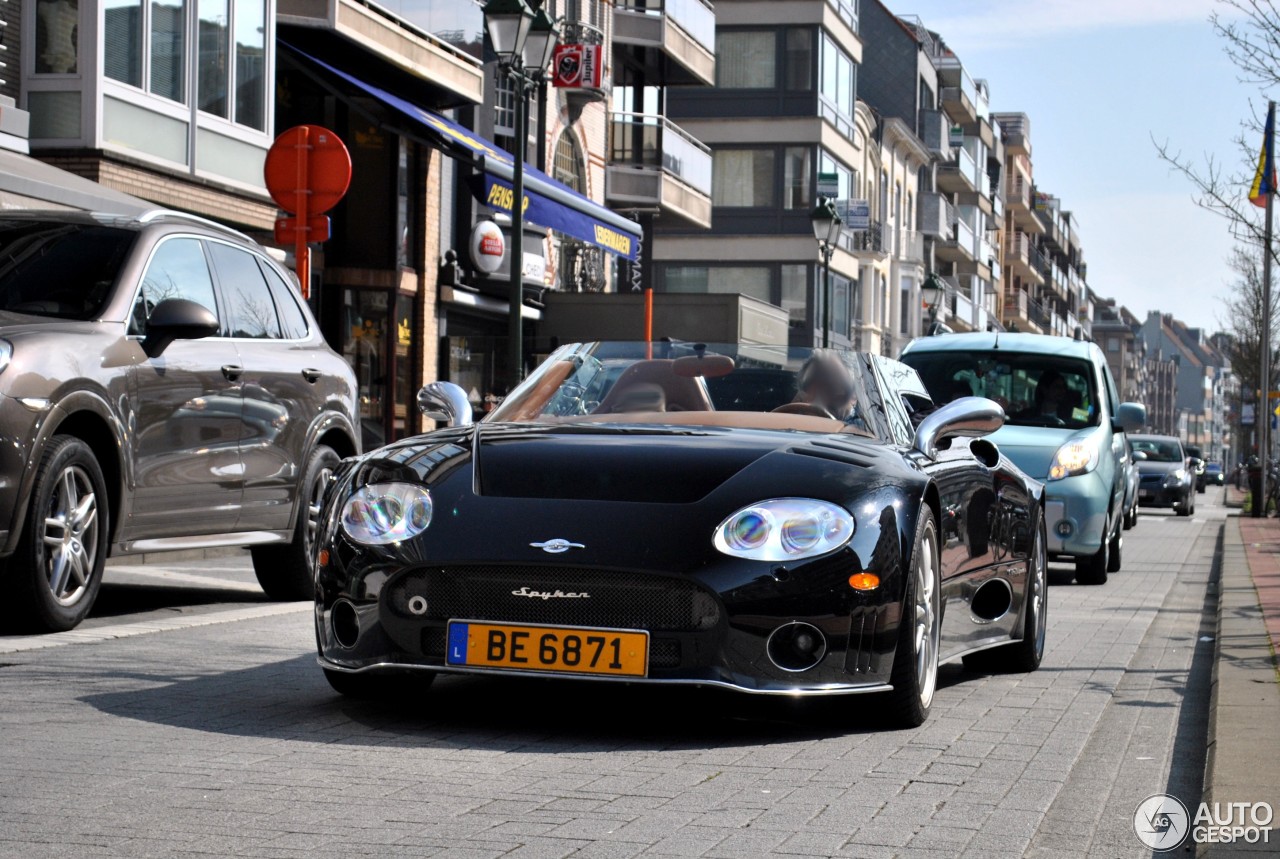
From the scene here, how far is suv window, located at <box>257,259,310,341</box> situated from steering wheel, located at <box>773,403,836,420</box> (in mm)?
4372

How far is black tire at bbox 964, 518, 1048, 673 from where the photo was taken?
28.0 ft

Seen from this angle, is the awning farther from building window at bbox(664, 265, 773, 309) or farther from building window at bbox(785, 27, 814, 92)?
building window at bbox(785, 27, 814, 92)

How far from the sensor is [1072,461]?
51.4ft

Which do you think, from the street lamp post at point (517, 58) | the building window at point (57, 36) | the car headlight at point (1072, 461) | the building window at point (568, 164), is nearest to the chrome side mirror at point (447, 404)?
the car headlight at point (1072, 461)

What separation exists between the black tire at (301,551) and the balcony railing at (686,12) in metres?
30.2

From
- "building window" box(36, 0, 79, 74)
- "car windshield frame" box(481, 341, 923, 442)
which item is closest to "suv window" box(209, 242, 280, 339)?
"car windshield frame" box(481, 341, 923, 442)

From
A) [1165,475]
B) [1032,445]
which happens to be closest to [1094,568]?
[1032,445]

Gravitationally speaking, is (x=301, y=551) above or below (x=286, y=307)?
below

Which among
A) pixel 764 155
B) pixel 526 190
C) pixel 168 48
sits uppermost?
pixel 764 155

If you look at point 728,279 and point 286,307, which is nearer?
point 286,307

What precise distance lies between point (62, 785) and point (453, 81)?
23465 millimetres

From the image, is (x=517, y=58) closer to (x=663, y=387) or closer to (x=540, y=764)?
(x=663, y=387)

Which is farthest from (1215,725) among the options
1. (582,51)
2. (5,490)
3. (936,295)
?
(936,295)

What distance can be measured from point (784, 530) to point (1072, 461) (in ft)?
32.8
